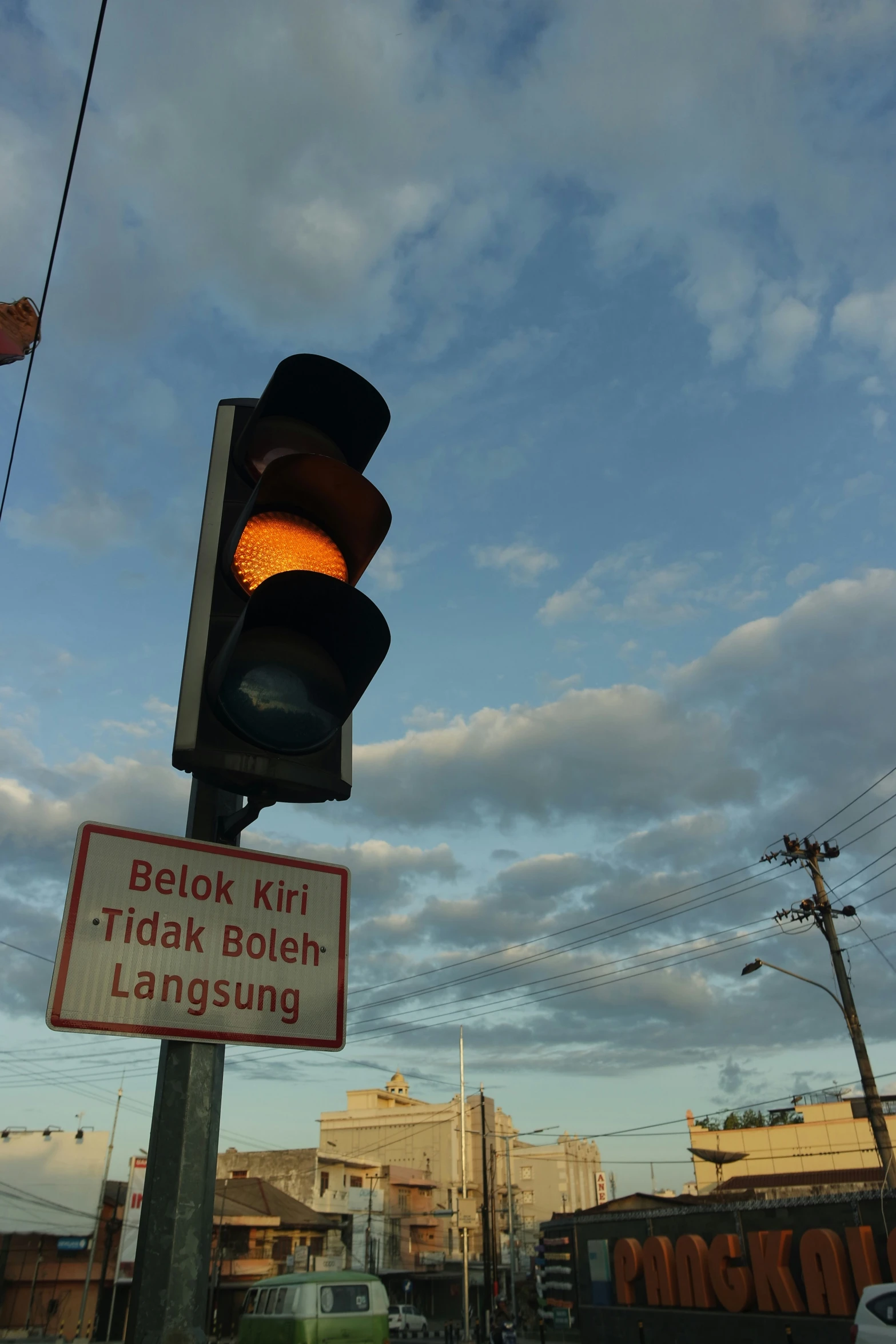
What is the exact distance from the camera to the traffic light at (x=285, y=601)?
270 centimetres

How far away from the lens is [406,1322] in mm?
45281

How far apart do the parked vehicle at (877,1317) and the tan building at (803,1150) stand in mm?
40284

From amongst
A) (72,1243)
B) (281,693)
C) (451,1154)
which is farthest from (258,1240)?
(281,693)

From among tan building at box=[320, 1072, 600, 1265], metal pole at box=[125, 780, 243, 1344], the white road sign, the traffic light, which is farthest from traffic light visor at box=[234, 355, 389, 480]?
tan building at box=[320, 1072, 600, 1265]

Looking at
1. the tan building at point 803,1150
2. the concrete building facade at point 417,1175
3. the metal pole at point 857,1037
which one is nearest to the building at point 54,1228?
the concrete building facade at point 417,1175

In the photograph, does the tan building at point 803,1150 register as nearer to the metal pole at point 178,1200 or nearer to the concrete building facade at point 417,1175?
the concrete building facade at point 417,1175

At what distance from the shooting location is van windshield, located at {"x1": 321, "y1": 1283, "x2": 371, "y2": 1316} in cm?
1471

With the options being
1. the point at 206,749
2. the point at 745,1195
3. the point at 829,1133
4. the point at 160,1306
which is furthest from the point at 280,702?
the point at 829,1133

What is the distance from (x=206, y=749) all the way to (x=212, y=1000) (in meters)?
0.70

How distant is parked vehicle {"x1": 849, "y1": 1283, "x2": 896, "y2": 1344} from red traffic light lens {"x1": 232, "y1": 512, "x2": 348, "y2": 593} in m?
11.4

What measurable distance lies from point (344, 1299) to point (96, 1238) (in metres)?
30.2

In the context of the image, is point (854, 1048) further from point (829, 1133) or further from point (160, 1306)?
point (829, 1133)

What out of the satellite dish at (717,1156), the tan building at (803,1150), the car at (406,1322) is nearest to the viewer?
the satellite dish at (717,1156)

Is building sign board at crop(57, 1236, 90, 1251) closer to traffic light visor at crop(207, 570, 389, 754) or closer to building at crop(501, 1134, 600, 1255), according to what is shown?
traffic light visor at crop(207, 570, 389, 754)
